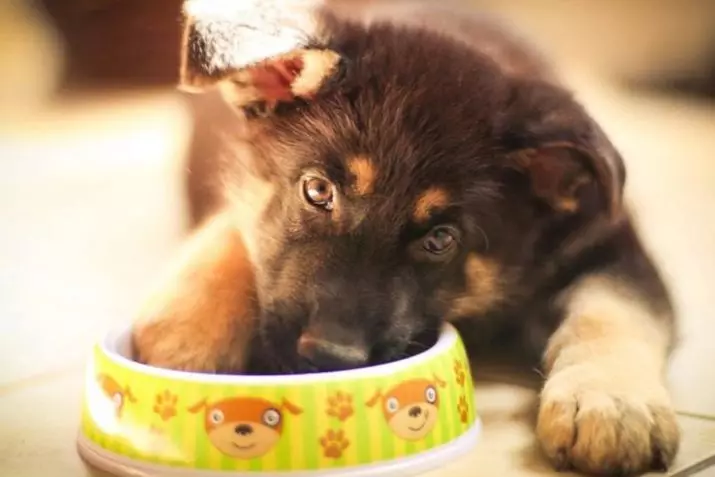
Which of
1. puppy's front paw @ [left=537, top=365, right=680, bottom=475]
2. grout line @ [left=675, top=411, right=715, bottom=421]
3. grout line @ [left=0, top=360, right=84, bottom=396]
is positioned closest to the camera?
puppy's front paw @ [left=537, top=365, right=680, bottom=475]

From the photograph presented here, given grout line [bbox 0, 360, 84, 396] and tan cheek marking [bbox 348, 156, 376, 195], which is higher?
tan cheek marking [bbox 348, 156, 376, 195]

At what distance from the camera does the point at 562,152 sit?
125cm

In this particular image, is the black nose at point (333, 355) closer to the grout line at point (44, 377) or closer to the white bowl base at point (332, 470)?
the white bowl base at point (332, 470)

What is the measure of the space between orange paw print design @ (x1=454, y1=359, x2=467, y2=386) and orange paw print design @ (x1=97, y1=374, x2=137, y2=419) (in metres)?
0.40

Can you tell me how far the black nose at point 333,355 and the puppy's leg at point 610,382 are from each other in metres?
0.24

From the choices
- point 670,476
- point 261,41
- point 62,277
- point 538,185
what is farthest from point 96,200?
point 670,476

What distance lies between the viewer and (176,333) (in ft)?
4.40

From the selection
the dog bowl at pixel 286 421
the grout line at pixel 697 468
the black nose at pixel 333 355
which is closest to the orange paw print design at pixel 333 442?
the dog bowl at pixel 286 421

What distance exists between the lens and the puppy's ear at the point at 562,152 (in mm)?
1244

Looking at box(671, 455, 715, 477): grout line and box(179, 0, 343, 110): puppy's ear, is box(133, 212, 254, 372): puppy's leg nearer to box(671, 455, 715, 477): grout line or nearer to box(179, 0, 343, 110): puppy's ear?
box(179, 0, 343, 110): puppy's ear

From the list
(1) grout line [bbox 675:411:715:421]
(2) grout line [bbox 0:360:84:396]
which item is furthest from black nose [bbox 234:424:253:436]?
(1) grout line [bbox 675:411:715:421]

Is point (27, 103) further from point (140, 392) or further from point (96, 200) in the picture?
point (140, 392)

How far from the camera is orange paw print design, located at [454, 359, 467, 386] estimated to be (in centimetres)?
121

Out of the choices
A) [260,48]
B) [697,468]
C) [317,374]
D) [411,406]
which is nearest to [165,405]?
[317,374]
